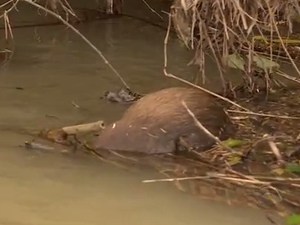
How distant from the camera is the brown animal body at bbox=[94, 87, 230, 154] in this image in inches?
174

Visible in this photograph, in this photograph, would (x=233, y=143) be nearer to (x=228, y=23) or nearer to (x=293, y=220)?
(x=228, y=23)

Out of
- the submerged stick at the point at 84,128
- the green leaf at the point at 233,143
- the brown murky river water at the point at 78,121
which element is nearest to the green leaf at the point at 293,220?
the brown murky river water at the point at 78,121

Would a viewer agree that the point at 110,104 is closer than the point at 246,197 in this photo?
No

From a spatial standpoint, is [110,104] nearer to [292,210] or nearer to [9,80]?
[9,80]

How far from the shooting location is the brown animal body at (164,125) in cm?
442

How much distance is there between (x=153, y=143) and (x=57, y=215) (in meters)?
1.06

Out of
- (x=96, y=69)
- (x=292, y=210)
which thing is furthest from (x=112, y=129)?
(x=96, y=69)

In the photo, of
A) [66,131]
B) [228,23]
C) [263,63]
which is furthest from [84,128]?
[263,63]

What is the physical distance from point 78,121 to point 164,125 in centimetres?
59

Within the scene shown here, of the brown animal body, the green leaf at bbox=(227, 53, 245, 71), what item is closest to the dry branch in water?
the green leaf at bbox=(227, 53, 245, 71)

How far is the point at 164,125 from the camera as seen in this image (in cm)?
450

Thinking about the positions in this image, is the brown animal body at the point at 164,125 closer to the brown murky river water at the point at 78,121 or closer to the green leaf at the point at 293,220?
the brown murky river water at the point at 78,121

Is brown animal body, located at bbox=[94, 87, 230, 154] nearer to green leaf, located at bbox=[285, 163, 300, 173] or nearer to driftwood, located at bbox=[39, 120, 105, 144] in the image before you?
driftwood, located at bbox=[39, 120, 105, 144]

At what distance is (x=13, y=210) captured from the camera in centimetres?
352
